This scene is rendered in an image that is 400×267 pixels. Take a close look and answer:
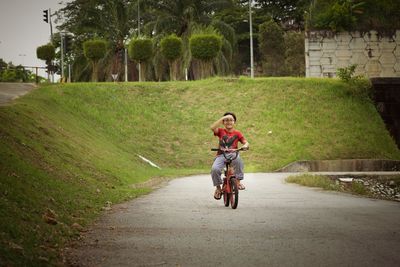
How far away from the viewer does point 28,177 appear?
513 inches

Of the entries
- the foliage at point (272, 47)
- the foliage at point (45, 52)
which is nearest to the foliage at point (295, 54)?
the foliage at point (272, 47)

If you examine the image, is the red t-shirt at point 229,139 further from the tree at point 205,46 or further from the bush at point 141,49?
the bush at point 141,49

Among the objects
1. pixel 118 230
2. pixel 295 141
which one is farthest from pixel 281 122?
pixel 118 230

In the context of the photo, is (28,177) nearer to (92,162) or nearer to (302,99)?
(92,162)

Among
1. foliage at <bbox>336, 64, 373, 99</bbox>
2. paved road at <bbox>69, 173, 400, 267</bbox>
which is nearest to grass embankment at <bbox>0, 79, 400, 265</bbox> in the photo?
foliage at <bbox>336, 64, 373, 99</bbox>

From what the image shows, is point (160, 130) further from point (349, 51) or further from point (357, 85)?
point (349, 51)

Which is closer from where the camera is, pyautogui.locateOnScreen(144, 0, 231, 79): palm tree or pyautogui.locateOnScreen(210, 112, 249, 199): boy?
pyautogui.locateOnScreen(210, 112, 249, 199): boy

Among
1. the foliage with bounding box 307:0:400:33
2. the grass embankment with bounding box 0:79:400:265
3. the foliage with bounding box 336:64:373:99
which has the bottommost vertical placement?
the grass embankment with bounding box 0:79:400:265

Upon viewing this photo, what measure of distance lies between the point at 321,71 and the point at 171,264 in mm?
44781

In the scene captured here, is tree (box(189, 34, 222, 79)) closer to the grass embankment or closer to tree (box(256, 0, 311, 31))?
the grass embankment

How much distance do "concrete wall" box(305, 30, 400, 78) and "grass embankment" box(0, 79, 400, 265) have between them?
599 centimetres

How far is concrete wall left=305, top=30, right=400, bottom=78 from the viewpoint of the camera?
165 ft

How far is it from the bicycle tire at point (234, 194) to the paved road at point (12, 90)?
61.3 feet

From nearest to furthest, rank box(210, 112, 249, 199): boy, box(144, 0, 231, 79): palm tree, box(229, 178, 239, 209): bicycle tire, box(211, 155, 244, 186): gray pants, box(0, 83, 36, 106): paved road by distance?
box(229, 178, 239, 209): bicycle tire < box(210, 112, 249, 199): boy < box(211, 155, 244, 186): gray pants < box(0, 83, 36, 106): paved road < box(144, 0, 231, 79): palm tree
